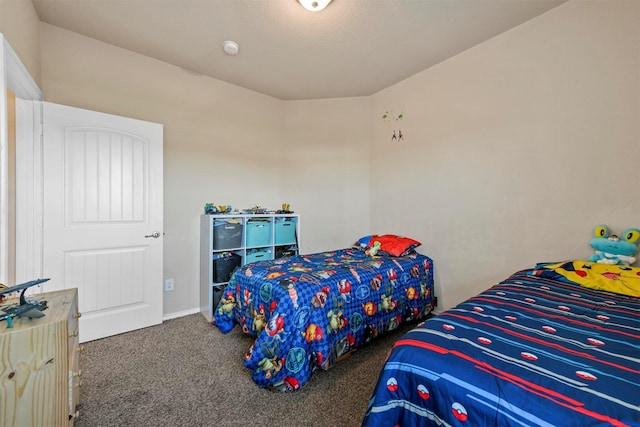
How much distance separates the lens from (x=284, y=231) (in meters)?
3.24

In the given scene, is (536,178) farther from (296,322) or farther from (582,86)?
(296,322)

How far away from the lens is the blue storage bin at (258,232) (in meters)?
2.97

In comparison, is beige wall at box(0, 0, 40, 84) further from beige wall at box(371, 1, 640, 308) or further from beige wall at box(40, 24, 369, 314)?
beige wall at box(371, 1, 640, 308)

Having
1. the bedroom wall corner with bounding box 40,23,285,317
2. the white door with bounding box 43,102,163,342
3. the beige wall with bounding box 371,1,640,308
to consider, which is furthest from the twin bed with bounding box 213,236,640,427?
the bedroom wall corner with bounding box 40,23,285,317

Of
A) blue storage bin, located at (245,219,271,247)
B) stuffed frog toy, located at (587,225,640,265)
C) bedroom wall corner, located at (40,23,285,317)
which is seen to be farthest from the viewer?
blue storage bin, located at (245,219,271,247)

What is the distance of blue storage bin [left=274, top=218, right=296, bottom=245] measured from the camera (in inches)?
125

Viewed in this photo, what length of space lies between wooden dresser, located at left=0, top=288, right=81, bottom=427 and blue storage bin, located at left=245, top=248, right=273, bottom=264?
1.97 metres

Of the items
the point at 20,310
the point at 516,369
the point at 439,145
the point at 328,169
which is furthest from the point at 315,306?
the point at 328,169

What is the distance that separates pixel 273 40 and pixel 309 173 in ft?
5.31

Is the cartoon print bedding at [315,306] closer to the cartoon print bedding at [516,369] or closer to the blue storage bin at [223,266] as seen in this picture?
the blue storage bin at [223,266]

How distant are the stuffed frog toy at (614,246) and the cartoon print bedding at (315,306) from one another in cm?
121

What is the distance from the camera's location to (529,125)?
83.5 inches

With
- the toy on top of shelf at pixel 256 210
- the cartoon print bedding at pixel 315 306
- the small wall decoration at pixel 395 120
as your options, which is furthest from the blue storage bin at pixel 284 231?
the small wall decoration at pixel 395 120

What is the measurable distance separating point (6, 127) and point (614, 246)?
354 cm
